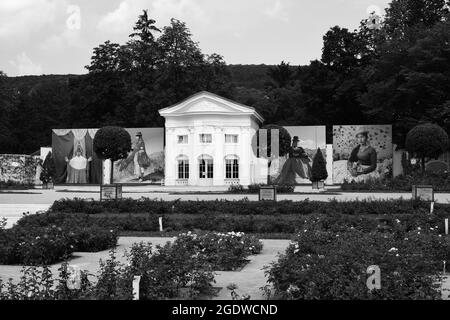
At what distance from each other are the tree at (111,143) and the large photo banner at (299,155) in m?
11.6

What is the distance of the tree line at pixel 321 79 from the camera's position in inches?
1713

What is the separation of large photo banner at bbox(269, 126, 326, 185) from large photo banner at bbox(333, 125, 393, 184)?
Answer: 1387 millimetres

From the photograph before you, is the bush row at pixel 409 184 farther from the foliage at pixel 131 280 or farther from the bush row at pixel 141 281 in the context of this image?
the foliage at pixel 131 280

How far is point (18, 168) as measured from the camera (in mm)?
48250

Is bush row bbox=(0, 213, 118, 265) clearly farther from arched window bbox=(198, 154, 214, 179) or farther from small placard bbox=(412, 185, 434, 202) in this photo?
arched window bbox=(198, 154, 214, 179)

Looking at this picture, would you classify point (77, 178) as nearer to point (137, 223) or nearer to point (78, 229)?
point (137, 223)

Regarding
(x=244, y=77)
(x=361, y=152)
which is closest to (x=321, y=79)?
(x=361, y=152)

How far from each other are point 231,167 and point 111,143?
9.74 meters

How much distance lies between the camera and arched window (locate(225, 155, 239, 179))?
4634 centimetres

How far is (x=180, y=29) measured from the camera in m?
54.9

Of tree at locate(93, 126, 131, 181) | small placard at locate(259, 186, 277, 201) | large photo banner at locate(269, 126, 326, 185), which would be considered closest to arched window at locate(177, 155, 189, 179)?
tree at locate(93, 126, 131, 181)

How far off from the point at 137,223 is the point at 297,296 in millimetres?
10222

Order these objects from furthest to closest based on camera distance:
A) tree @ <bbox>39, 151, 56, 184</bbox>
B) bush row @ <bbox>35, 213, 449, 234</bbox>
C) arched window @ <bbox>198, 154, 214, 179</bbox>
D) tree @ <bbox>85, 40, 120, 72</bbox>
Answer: tree @ <bbox>85, 40, 120, 72</bbox> < arched window @ <bbox>198, 154, 214, 179</bbox> < tree @ <bbox>39, 151, 56, 184</bbox> < bush row @ <bbox>35, 213, 449, 234</bbox>

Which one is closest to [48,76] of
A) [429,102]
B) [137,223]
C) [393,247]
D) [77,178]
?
[77,178]
